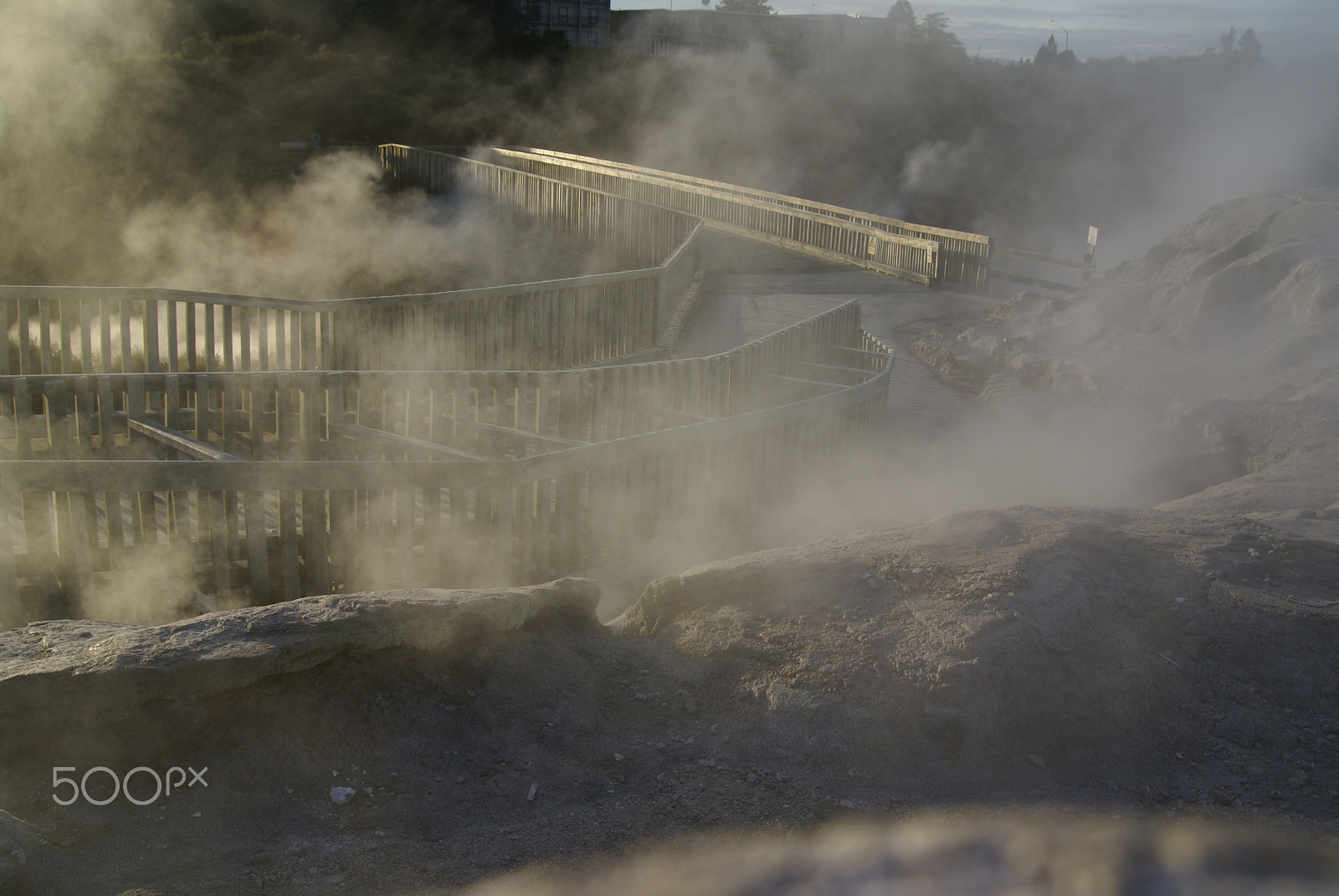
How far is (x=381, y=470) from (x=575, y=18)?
207ft

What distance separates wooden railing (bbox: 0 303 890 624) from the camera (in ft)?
15.8

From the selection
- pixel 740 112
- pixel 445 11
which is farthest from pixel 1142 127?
pixel 445 11

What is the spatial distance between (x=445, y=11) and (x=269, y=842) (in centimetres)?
5352

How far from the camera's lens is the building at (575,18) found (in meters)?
60.0

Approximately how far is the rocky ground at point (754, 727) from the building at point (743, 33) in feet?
199

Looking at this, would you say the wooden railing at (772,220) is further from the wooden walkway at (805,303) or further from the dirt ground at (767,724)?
the dirt ground at (767,724)

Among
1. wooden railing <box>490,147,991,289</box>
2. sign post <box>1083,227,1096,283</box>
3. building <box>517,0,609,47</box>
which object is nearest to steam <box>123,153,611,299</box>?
wooden railing <box>490,147,991,289</box>

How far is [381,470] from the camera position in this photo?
509 cm

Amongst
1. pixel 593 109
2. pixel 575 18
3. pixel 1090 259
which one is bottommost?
pixel 1090 259

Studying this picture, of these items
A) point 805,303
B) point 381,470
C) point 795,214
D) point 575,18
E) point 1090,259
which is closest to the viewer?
point 381,470

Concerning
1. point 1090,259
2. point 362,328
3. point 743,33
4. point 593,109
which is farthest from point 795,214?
point 743,33

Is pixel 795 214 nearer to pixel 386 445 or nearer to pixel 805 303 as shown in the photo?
pixel 805 303

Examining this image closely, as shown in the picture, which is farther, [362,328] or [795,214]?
[795,214]

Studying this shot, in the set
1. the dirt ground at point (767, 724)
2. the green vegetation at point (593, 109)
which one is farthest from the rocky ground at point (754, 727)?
the green vegetation at point (593, 109)
